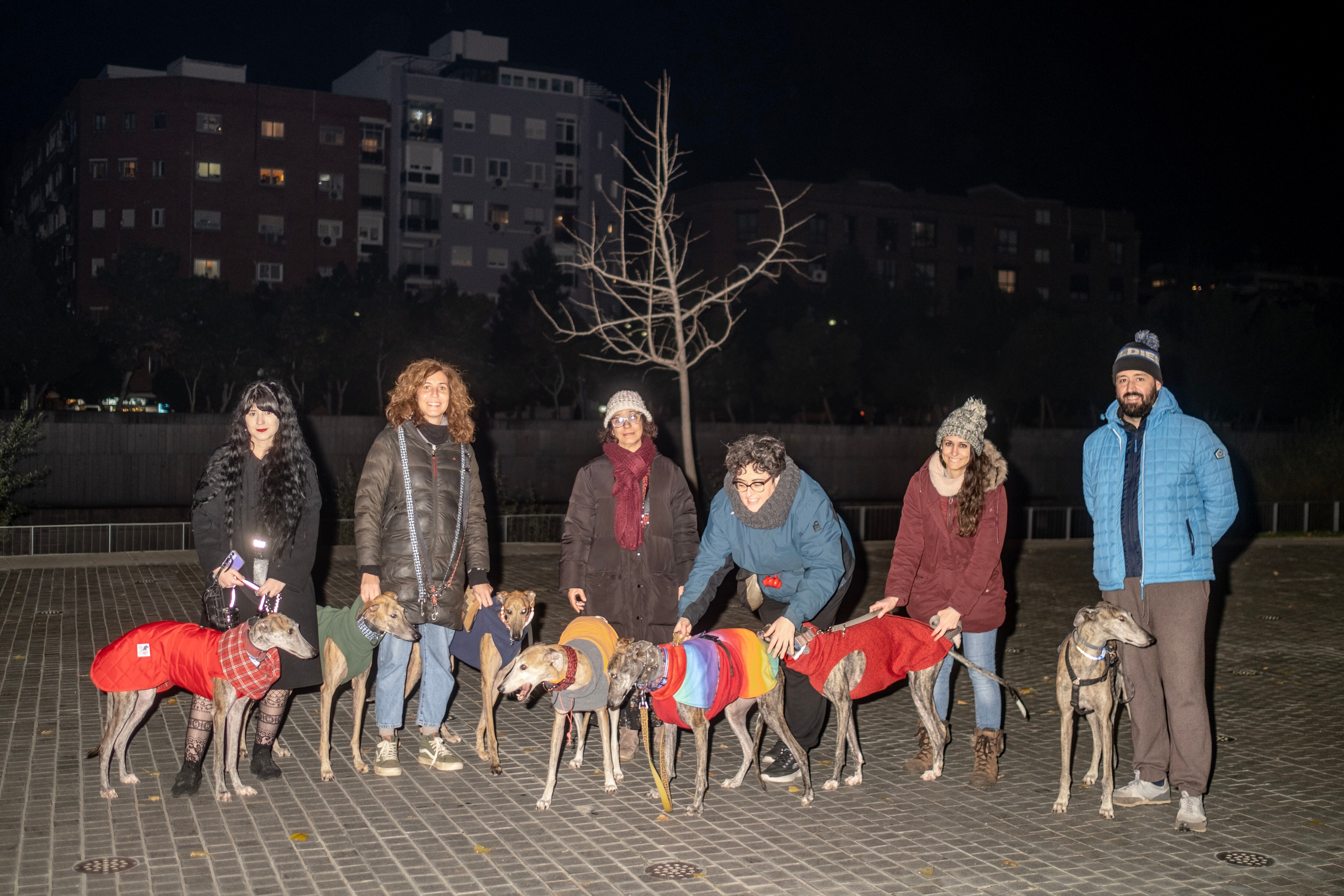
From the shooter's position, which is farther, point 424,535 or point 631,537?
point 631,537

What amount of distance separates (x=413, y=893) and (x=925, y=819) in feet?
7.98

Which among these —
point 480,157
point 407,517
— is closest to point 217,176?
point 480,157

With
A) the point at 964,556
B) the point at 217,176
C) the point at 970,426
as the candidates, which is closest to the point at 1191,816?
the point at 964,556

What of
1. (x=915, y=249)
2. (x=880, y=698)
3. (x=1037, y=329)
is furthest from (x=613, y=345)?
(x=915, y=249)

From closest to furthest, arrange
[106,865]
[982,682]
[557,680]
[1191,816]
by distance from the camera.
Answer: [106,865] < [557,680] < [1191,816] < [982,682]

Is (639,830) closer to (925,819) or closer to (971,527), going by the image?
(925,819)

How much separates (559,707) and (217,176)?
67578 millimetres

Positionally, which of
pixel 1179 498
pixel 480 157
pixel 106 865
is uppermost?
pixel 480 157

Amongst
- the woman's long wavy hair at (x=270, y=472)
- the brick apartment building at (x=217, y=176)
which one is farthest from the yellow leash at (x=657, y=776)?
the brick apartment building at (x=217, y=176)

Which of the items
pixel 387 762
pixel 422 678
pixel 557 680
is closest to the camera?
pixel 557 680

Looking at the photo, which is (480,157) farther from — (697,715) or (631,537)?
(697,715)

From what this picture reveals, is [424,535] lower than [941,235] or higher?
lower

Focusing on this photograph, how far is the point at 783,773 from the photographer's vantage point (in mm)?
6086

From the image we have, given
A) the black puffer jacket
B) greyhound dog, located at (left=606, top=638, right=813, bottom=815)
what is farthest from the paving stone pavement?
the black puffer jacket
